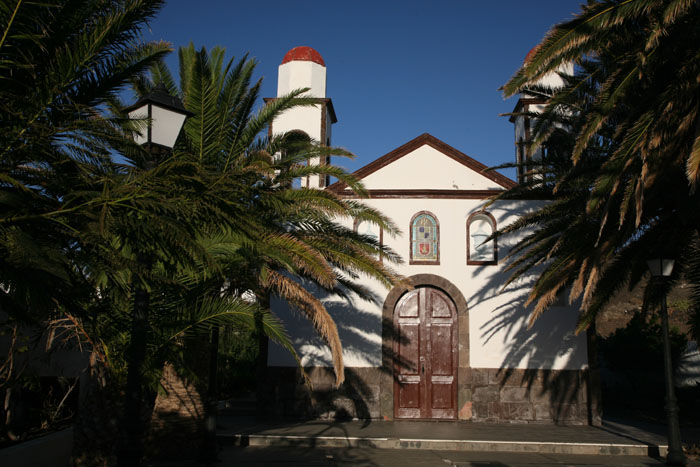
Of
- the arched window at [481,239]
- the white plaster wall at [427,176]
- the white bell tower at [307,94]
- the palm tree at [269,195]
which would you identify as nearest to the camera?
the palm tree at [269,195]

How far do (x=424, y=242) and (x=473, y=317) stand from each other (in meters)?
2.10

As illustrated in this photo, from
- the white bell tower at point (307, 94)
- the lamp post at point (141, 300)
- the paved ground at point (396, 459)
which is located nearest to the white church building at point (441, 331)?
the white bell tower at point (307, 94)

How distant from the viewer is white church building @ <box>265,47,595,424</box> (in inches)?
524

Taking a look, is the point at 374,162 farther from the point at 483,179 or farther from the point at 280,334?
the point at 280,334

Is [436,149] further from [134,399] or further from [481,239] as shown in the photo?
[134,399]

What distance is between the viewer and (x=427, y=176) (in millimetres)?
14328

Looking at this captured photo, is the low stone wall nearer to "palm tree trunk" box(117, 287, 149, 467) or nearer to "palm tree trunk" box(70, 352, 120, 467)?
"palm tree trunk" box(70, 352, 120, 467)

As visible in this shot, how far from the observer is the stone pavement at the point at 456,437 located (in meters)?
10.8

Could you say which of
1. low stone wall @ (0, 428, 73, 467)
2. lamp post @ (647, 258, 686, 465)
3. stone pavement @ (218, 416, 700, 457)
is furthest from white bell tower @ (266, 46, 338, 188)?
low stone wall @ (0, 428, 73, 467)

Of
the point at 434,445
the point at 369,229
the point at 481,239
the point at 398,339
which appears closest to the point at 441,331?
the point at 398,339

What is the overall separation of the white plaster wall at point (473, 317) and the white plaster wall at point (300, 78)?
12.0 feet

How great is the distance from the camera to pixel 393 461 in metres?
9.62

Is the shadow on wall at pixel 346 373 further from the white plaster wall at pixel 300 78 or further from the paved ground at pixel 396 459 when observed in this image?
the white plaster wall at pixel 300 78

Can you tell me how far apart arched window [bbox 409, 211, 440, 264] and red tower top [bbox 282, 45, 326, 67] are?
5140 mm
